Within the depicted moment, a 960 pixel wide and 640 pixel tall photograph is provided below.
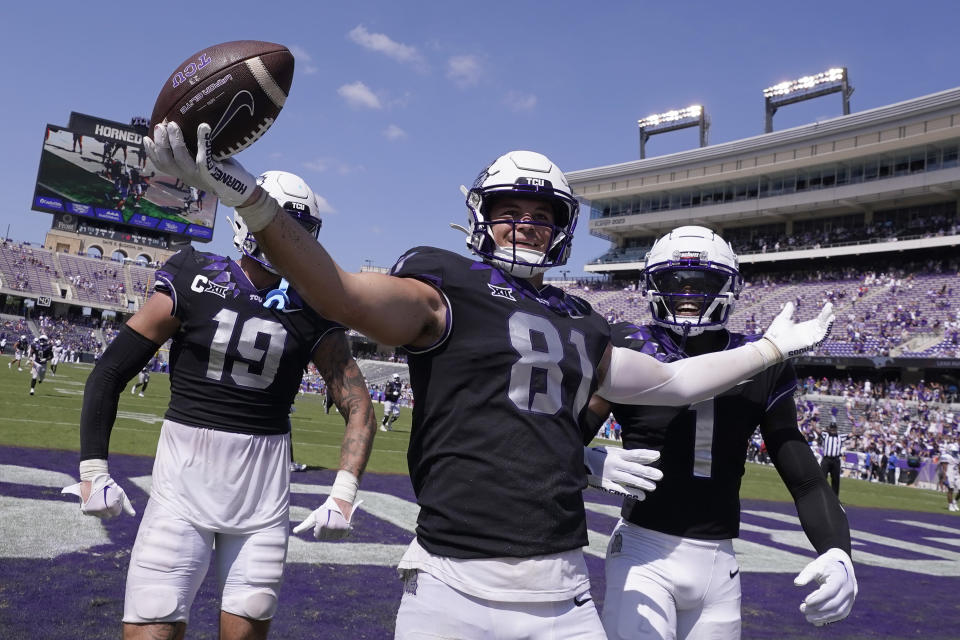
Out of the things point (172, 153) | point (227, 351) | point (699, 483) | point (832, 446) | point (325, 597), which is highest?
point (172, 153)

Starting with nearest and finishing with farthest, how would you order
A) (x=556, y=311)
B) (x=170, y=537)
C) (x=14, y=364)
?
1. (x=556, y=311)
2. (x=170, y=537)
3. (x=14, y=364)

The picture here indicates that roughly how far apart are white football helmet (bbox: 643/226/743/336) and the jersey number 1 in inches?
63.7

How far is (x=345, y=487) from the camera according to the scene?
3.02 m

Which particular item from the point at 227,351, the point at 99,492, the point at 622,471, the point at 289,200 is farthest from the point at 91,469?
the point at 622,471

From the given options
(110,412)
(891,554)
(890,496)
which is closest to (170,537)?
(110,412)

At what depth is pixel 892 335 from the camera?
1309 inches

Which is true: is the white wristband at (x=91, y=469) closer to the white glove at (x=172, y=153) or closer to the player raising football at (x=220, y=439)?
the player raising football at (x=220, y=439)

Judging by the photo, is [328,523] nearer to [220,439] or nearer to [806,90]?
[220,439]

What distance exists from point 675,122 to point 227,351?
56388 millimetres

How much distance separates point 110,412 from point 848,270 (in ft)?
148

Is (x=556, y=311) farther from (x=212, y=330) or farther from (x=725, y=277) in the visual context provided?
(x=212, y=330)

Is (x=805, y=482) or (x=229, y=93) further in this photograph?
(x=805, y=482)

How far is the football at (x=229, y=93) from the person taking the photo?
5.86 ft

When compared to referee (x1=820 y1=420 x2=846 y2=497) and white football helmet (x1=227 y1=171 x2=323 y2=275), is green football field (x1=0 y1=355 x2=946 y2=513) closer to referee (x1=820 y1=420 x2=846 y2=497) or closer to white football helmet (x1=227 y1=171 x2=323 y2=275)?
referee (x1=820 y1=420 x2=846 y2=497)
